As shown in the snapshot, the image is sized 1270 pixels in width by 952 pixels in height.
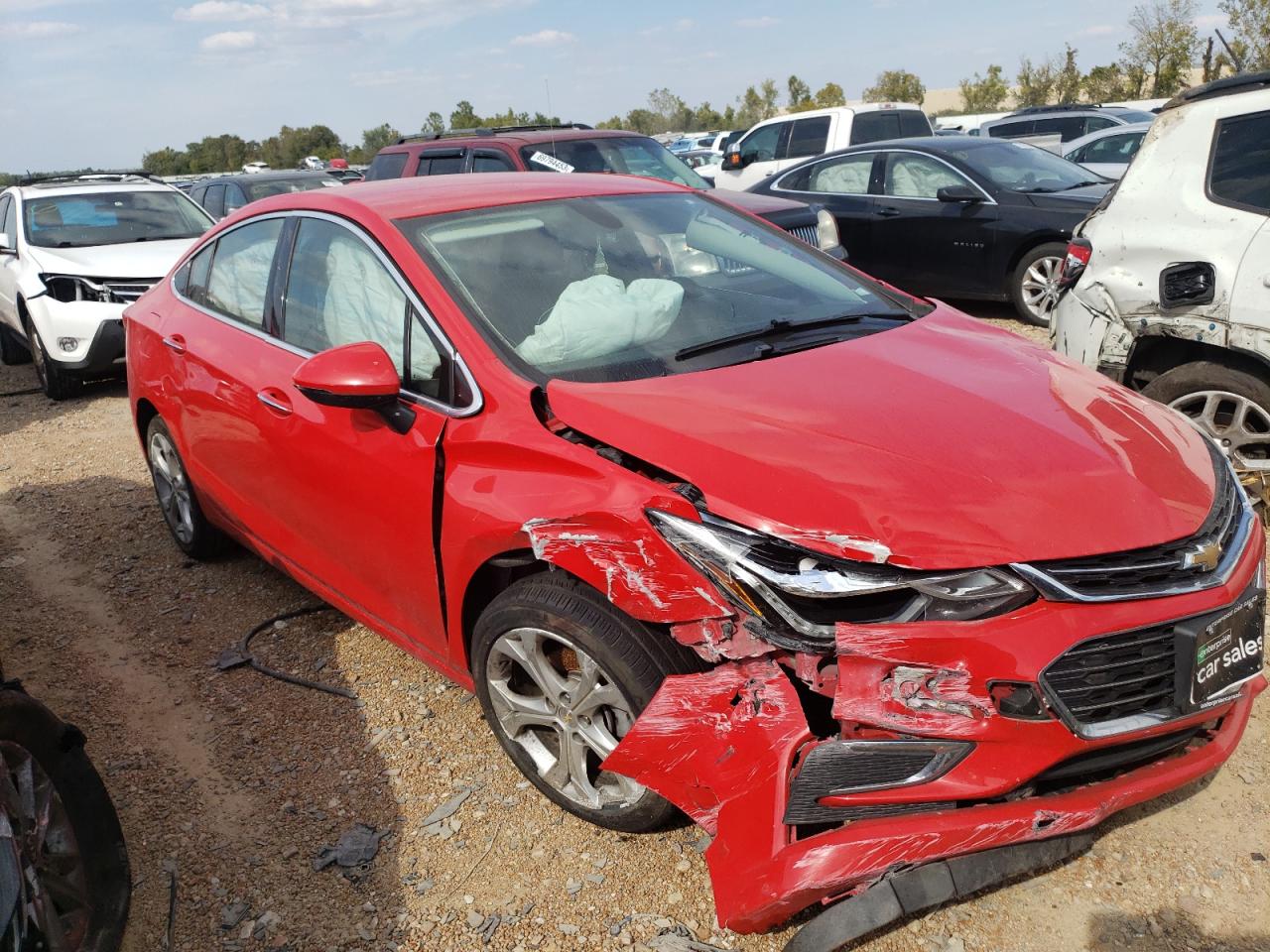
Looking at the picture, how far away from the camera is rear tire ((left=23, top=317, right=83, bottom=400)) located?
888cm

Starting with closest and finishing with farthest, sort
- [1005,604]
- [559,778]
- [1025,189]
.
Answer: [1005,604]
[559,778]
[1025,189]

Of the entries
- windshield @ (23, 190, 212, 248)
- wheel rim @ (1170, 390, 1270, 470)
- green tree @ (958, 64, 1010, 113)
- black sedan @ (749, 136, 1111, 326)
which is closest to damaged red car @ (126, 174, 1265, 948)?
wheel rim @ (1170, 390, 1270, 470)

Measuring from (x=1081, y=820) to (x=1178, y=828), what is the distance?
775mm

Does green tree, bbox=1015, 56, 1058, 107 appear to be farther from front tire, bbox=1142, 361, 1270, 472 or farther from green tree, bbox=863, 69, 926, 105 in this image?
front tire, bbox=1142, 361, 1270, 472

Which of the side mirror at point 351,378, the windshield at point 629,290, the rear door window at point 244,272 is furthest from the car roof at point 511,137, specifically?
the side mirror at point 351,378

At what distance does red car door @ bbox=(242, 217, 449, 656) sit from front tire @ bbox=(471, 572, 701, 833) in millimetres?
330

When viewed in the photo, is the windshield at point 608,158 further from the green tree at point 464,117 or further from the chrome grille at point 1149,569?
the green tree at point 464,117

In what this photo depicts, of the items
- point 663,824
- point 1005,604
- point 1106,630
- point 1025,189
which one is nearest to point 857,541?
point 1005,604

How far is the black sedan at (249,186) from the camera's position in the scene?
43.9 ft

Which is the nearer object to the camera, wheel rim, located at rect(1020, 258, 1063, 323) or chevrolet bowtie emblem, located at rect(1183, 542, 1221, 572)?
chevrolet bowtie emblem, located at rect(1183, 542, 1221, 572)

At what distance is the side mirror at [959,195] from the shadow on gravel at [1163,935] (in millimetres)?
7277

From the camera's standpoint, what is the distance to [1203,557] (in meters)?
2.32

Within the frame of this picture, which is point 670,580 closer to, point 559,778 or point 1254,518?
point 559,778

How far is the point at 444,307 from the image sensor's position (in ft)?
9.87
